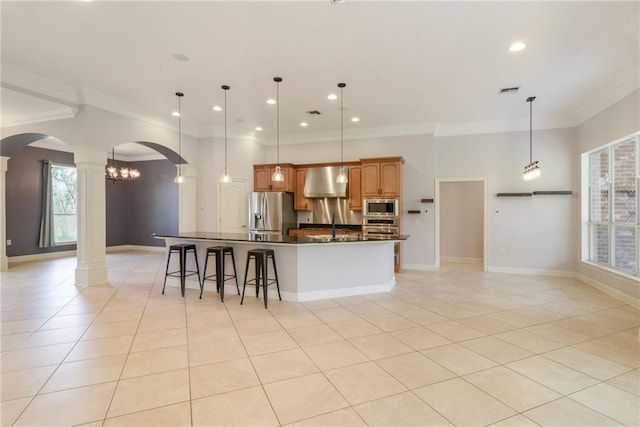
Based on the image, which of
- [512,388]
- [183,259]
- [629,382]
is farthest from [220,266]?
[629,382]

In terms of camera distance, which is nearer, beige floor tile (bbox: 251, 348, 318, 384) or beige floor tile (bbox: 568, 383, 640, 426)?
beige floor tile (bbox: 568, 383, 640, 426)

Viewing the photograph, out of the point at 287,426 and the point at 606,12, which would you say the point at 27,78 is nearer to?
the point at 287,426

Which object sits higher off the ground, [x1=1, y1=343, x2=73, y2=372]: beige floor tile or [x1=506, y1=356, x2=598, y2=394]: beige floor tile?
[x1=1, y1=343, x2=73, y2=372]: beige floor tile

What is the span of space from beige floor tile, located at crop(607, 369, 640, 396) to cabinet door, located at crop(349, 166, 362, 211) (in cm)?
481

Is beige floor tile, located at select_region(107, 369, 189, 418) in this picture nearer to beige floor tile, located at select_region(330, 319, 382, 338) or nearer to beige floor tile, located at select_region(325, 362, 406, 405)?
beige floor tile, located at select_region(325, 362, 406, 405)

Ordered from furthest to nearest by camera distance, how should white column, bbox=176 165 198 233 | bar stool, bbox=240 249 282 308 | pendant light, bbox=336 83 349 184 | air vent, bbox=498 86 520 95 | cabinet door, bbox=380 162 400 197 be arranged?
1. white column, bbox=176 165 198 233
2. cabinet door, bbox=380 162 400 197
3. pendant light, bbox=336 83 349 184
4. air vent, bbox=498 86 520 95
5. bar stool, bbox=240 249 282 308

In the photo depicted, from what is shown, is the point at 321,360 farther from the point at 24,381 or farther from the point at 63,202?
the point at 63,202

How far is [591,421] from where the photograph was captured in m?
1.93

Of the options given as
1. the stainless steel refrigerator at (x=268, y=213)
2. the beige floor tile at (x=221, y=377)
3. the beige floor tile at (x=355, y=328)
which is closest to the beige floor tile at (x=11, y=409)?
the beige floor tile at (x=221, y=377)

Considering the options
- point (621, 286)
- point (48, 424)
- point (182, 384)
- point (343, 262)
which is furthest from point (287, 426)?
point (621, 286)

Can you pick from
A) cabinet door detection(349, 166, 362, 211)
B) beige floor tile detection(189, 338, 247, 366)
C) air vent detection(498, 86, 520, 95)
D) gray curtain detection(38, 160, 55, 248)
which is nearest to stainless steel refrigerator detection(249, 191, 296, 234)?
cabinet door detection(349, 166, 362, 211)

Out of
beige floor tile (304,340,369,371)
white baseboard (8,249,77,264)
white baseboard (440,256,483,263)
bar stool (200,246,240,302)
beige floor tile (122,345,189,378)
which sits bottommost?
beige floor tile (304,340,369,371)

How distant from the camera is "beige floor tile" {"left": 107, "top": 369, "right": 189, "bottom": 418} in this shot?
2.05 metres

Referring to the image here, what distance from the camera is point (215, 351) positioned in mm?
2852
